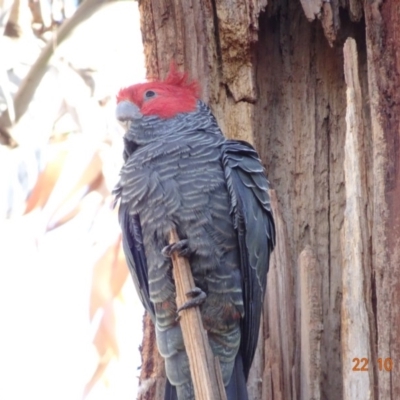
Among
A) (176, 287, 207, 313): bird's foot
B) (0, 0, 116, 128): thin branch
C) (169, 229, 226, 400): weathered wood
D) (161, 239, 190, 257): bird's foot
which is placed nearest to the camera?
(169, 229, 226, 400): weathered wood

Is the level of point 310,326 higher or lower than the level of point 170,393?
higher

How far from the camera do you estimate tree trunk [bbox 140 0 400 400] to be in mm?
2688

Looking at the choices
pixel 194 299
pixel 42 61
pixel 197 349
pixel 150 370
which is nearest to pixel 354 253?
pixel 194 299

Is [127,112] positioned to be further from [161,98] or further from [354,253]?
[354,253]

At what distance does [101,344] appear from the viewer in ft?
14.1

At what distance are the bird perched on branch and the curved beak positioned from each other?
25cm

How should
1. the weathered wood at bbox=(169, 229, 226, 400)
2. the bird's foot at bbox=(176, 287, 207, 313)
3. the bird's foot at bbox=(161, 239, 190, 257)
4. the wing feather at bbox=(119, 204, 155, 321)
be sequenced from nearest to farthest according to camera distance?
the weathered wood at bbox=(169, 229, 226, 400), the bird's foot at bbox=(176, 287, 207, 313), the bird's foot at bbox=(161, 239, 190, 257), the wing feather at bbox=(119, 204, 155, 321)

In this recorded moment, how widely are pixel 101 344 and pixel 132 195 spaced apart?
1.68 m

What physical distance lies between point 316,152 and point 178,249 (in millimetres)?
808

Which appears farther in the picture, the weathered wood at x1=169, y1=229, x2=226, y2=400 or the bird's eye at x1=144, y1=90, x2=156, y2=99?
the bird's eye at x1=144, y1=90, x2=156, y2=99

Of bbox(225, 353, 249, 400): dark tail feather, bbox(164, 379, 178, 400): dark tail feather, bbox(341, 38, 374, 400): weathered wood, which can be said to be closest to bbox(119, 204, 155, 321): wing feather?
bbox(164, 379, 178, 400): dark tail feather

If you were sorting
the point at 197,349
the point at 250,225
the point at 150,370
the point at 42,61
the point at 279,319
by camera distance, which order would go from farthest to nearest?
the point at 42,61 → the point at 150,370 → the point at 279,319 → the point at 250,225 → the point at 197,349

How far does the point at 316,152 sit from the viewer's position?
10.4 ft

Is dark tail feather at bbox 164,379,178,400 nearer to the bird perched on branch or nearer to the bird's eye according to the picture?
the bird perched on branch
